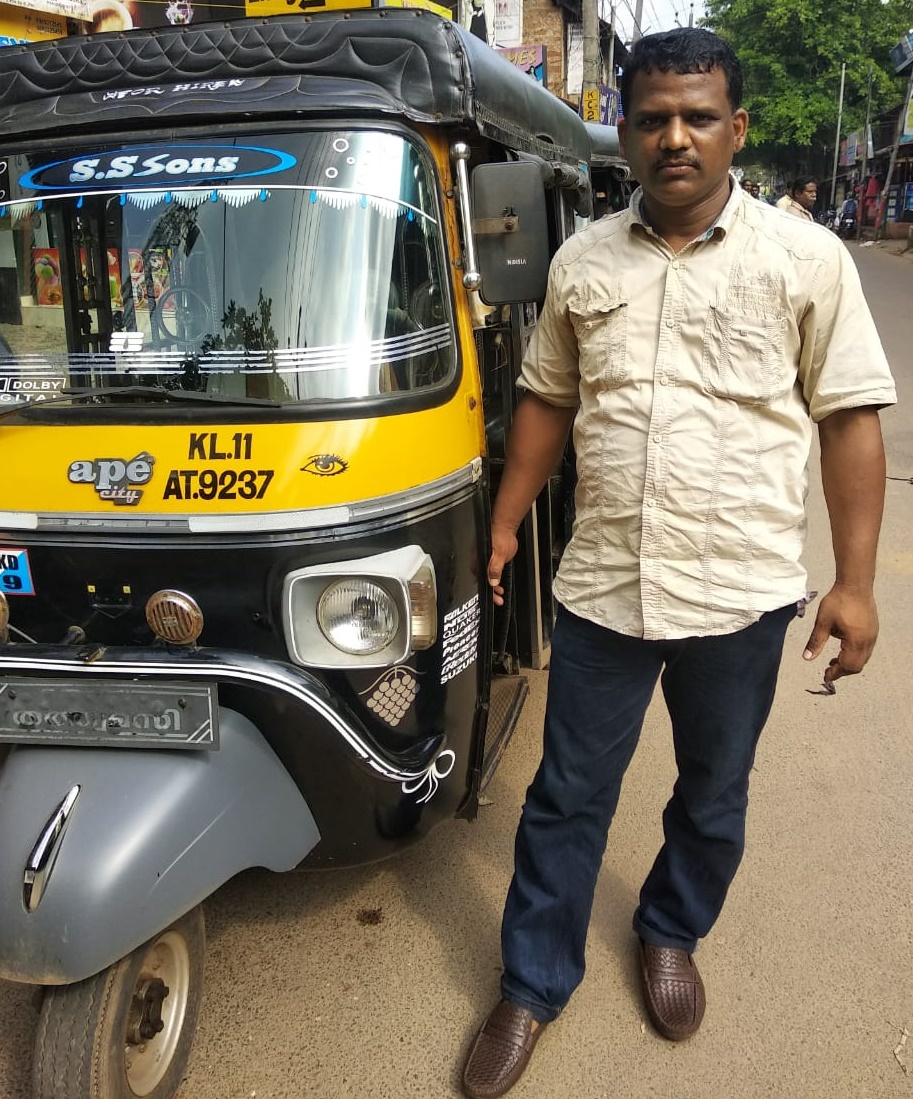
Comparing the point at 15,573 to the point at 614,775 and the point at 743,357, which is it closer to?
the point at 614,775

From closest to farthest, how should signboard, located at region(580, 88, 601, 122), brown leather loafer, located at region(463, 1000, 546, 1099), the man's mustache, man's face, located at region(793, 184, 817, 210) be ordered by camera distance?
the man's mustache < brown leather loafer, located at region(463, 1000, 546, 1099) < man's face, located at region(793, 184, 817, 210) < signboard, located at region(580, 88, 601, 122)

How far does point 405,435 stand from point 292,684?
0.63m

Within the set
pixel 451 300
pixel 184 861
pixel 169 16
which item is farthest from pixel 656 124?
pixel 169 16

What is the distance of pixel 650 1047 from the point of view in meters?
2.35

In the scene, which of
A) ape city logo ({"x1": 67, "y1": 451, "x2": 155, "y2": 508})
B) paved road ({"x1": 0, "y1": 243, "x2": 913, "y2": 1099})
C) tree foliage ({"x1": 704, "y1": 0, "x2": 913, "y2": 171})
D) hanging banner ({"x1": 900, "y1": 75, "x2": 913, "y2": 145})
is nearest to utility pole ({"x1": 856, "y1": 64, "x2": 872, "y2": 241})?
tree foliage ({"x1": 704, "y1": 0, "x2": 913, "y2": 171})

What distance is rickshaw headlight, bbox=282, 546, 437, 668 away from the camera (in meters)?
2.06

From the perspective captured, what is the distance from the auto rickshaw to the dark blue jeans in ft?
1.06

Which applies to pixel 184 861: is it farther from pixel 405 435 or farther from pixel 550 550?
pixel 550 550

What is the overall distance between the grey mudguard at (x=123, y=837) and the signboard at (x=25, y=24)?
22.0 ft

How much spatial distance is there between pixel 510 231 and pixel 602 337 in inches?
22.4

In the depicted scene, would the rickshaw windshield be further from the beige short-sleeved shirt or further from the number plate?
the number plate

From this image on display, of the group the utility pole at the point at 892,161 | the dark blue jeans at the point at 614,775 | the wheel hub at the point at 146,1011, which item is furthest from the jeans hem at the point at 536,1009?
the utility pole at the point at 892,161

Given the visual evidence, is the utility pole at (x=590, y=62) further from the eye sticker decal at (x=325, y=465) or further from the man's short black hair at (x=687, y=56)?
the eye sticker decal at (x=325, y=465)

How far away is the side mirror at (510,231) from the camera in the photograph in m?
2.38
